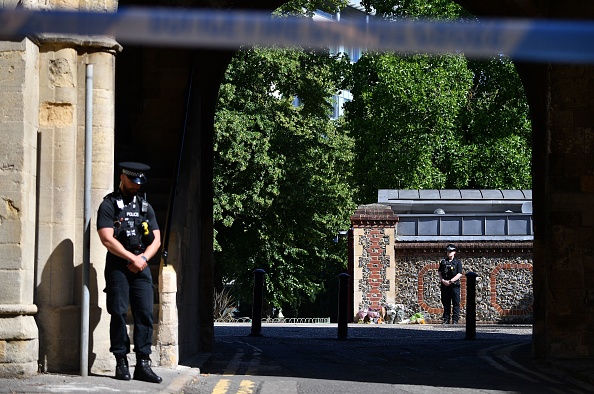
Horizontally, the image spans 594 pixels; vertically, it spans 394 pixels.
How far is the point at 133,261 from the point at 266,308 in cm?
3380

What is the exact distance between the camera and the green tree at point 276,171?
37.6 meters

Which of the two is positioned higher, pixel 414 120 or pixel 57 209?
pixel 414 120

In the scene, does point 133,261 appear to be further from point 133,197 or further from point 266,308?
point 266,308

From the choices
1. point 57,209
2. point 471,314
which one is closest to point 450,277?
point 471,314

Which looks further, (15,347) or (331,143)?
(331,143)

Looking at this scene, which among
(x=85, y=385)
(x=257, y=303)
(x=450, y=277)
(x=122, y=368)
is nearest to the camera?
(x=85, y=385)

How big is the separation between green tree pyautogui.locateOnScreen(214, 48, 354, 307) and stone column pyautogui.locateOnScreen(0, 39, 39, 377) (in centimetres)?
2709

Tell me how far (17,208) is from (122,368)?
5.26 feet

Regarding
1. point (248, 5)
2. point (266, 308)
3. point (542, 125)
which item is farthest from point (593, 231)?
point (266, 308)

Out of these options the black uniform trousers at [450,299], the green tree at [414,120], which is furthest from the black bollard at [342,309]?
the green tree at [414,120]

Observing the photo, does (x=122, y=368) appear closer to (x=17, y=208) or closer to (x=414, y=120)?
(x=17, y=208)

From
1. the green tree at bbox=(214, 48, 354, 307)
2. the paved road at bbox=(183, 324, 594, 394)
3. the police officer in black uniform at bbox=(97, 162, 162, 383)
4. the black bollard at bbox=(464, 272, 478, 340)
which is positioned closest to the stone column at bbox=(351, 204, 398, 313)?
the green tree at bbox=(214, 48, 354, 307)

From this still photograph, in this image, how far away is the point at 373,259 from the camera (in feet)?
104

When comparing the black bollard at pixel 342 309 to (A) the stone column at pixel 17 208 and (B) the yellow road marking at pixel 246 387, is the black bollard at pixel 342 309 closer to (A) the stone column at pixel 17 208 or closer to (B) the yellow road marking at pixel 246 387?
(B) the yellow road marking at pixel 246 387
